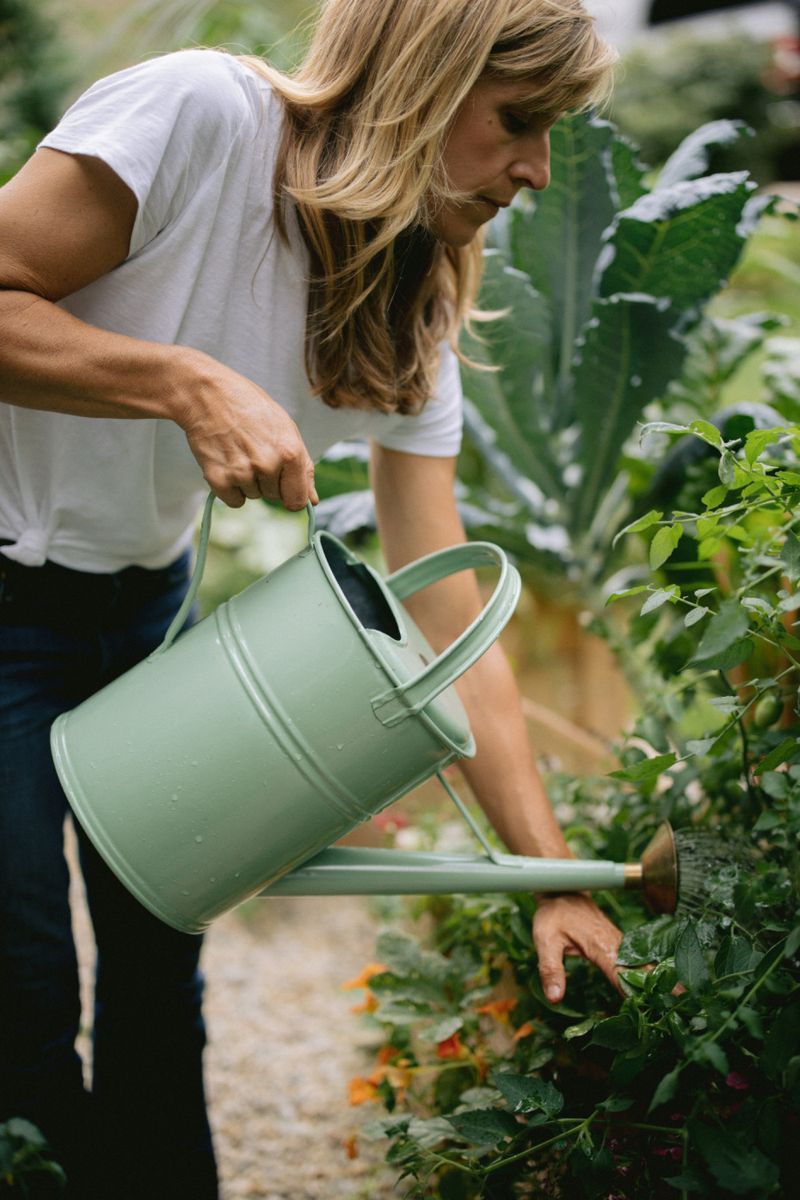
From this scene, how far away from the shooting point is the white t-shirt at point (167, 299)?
1029 millimetres

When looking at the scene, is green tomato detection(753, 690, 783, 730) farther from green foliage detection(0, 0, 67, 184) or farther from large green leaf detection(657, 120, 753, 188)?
green foliage detection(0, 0, 67, 184)

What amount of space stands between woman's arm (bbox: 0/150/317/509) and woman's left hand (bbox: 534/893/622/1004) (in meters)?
0.56

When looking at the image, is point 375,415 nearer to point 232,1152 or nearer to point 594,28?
point 594,28

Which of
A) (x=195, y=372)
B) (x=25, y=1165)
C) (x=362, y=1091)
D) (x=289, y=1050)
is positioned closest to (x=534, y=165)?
(x=195, y=372)

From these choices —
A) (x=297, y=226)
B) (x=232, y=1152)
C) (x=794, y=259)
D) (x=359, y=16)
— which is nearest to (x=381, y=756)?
(x=297, y=226)

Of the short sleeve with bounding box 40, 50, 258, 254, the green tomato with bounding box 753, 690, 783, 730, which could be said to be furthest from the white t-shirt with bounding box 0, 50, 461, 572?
the green tomato with bounding box 753, 690, 783, 730

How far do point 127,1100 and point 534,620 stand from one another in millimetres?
1899

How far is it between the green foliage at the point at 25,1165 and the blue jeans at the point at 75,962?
0.08 m

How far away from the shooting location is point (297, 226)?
1.16 m

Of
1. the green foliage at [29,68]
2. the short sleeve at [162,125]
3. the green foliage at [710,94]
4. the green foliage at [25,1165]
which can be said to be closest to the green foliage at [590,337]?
the short sleeve at [162,125]

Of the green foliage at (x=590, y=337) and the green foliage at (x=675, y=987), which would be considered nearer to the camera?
the green foliage at (x=675, y=987)

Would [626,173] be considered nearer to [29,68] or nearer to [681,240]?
[681,240]

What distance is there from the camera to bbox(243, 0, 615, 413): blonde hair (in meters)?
1.08

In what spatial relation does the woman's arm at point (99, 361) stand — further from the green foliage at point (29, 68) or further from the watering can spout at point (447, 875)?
the green foliage at point (29, 68)
